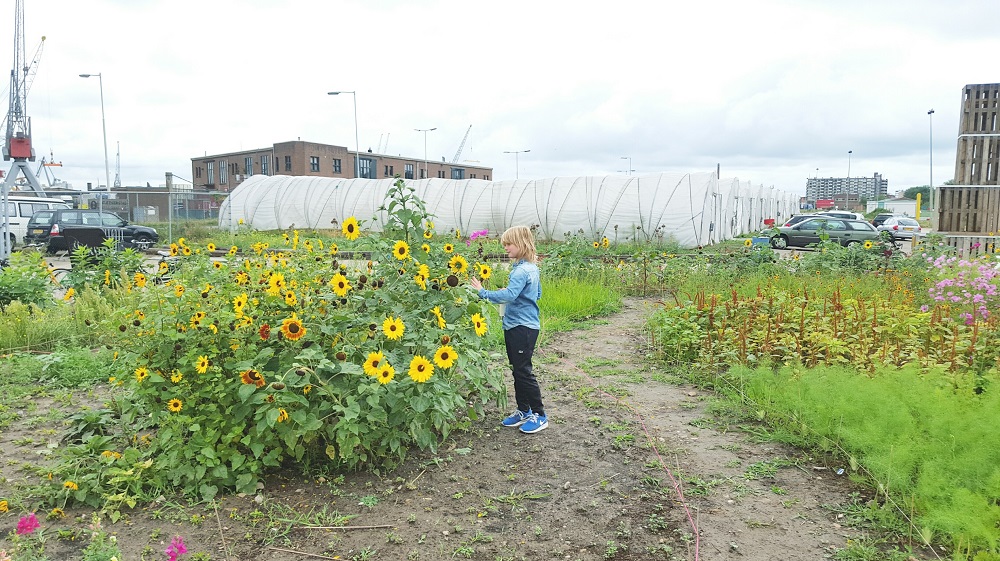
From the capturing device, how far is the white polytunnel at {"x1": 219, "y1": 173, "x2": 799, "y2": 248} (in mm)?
20953

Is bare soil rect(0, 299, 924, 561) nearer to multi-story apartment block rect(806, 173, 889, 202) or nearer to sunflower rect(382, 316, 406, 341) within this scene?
sunflower rect(382, 316, 406, 341)

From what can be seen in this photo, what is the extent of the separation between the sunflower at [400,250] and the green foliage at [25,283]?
564 centimetres

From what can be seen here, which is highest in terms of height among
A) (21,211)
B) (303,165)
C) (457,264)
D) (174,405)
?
(303,165)

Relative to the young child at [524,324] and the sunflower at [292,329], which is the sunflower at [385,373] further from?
the young child at [524,324]

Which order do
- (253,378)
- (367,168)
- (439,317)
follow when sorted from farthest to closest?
1. (367,168)
2. (439,317)
3. (253,378)

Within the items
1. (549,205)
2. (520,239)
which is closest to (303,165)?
(549,205)

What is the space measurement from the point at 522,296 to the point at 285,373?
160 centimetres

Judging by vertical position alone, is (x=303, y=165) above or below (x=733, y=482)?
above

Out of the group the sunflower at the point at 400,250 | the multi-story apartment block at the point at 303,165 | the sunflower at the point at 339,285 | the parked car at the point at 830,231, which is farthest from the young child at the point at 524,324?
the multi-story apartment block at the point at 303,165

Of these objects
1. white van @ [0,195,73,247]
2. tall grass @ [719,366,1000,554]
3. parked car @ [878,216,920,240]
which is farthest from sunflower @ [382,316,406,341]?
parked car @ [878,216,920,240]

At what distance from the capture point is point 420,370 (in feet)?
10.0

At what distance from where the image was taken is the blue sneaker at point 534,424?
405 cm

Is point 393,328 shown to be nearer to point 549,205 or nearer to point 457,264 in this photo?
point 457,264

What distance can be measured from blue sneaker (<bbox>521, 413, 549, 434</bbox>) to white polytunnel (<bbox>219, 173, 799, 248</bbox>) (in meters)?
12.2
